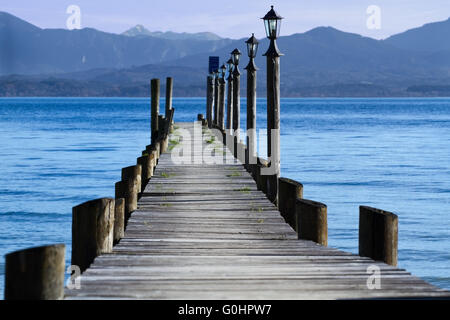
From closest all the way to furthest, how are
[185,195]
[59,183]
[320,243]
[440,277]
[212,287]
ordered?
[212,287] < [320,243] < [185,195] < [440,277] < [59,183]

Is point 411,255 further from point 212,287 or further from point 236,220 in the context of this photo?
point 212,287

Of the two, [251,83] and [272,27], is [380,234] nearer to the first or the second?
[272,27]

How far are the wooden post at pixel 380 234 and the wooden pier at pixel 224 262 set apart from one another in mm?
124

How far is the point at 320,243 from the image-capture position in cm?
770

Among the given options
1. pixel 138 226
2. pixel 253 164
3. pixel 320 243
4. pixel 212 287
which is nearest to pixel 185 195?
pixel 253 164

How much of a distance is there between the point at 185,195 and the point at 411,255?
866 centimetres

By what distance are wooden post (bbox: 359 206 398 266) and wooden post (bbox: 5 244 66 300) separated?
10.1 feet

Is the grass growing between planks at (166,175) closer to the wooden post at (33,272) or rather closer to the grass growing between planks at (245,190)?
the grass growing between planks at (245,190)

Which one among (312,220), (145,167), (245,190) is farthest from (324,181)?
(312,220)

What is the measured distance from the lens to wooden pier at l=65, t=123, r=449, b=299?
5234 millimetres

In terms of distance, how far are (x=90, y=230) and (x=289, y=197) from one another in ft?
10.3

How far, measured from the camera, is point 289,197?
891 cm

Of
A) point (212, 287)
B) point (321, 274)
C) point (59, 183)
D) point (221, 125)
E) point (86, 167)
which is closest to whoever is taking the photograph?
point (212, 287)

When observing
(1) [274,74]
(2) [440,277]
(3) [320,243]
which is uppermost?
(1) [274,74]
